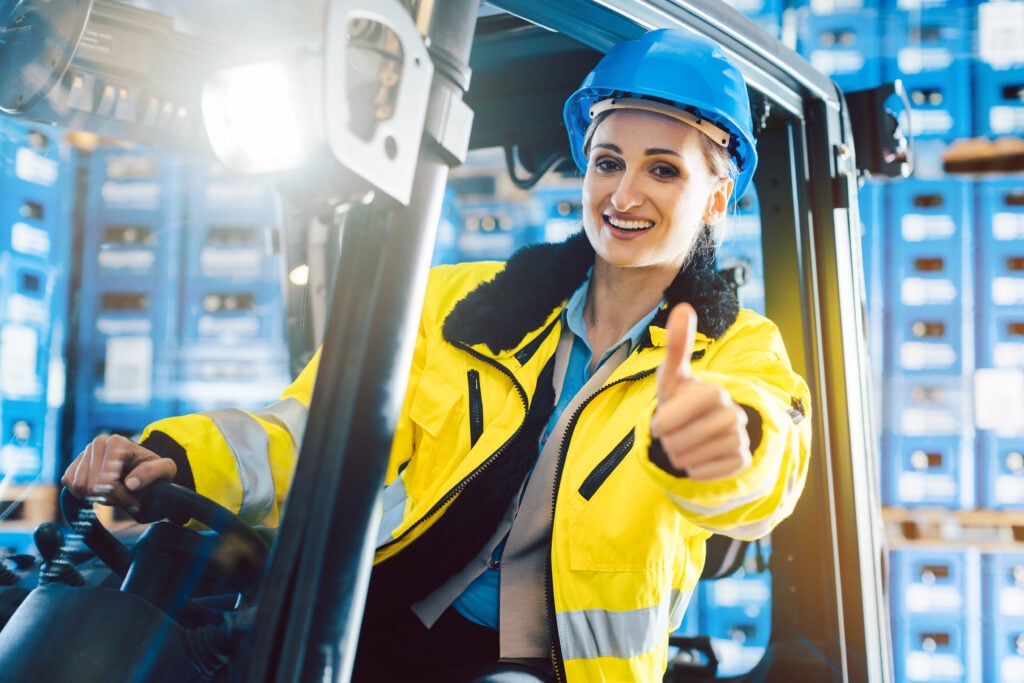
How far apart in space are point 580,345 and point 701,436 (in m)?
0.68

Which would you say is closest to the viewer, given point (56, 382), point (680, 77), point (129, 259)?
point (680, 77)

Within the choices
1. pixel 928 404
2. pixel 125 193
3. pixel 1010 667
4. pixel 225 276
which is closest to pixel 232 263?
pixel 225 276

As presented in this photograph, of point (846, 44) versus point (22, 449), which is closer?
point (22, 449)

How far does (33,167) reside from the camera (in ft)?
4.47

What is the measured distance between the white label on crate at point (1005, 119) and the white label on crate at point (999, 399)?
1058mm

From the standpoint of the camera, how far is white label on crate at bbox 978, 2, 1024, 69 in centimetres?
368

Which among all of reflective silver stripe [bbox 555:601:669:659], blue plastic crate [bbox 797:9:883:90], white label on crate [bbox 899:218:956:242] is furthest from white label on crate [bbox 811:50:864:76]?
reflective silver stripe [bbox 555:601:669:659]

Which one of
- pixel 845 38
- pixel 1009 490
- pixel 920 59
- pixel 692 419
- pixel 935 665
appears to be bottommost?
pixel 935 665

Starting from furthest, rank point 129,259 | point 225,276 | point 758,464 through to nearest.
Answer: point 225,276 < point 129,259 < point 758,464

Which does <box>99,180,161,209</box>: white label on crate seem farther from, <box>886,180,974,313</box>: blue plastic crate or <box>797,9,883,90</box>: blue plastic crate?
<box>886,180,974,313</box>: blue plastic crate

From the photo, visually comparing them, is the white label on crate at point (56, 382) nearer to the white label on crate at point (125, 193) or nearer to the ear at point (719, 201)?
the white label on crate at point (125, 193)

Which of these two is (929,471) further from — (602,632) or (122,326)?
(122,326)

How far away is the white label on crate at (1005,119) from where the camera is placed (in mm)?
3729

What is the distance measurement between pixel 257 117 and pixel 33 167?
832mm
